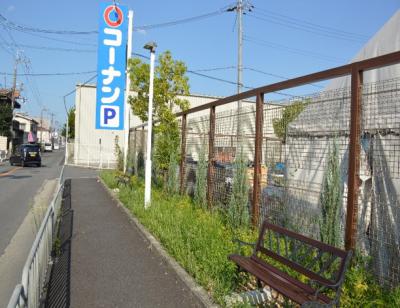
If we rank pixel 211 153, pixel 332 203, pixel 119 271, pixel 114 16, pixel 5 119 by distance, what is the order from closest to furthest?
1. pixel 332 203
2. pixel 119 271
3. pixel 211 153
4. pixel 114 16
5. pixel 5 119

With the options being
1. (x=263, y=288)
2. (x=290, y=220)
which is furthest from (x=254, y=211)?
(x=263, y=288)

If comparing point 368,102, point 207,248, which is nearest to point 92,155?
point 207,248

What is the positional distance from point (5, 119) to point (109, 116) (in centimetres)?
3555

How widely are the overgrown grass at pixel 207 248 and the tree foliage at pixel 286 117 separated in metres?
1.70

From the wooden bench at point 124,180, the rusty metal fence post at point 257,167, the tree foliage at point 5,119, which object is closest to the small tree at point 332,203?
the rusty metal fence post at point 257,167

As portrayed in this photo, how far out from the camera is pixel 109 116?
17.7 metres

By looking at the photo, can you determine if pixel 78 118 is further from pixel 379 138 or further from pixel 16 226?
pixel 379 138

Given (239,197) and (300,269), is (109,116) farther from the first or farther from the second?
(300,269)

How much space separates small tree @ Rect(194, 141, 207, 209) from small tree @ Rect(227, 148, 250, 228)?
6.12 ft

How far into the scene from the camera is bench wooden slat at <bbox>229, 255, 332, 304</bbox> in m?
3.50

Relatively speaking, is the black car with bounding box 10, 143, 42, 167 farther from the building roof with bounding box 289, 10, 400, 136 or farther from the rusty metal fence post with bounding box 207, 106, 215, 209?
the building roof with bounding box 289, 10, 400, 136

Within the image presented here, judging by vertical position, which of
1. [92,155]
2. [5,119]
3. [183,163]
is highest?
[5,119]

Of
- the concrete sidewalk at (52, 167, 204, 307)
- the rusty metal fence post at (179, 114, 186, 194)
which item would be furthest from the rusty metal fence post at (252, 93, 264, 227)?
the rusty metal fence post at (179, 114, 186, 194)

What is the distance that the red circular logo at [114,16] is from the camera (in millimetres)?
17934
